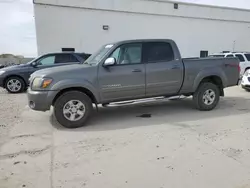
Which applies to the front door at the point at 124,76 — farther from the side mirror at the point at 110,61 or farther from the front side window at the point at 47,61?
the front side window at the point at 47,61

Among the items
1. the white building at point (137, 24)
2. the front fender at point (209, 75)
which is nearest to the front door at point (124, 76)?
the front fender at point (209, 75)

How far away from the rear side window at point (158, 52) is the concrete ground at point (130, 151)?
1427 mm

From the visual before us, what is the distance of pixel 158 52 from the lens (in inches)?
269

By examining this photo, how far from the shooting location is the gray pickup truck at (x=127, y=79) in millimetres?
5801

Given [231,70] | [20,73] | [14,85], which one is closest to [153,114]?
[231,70]

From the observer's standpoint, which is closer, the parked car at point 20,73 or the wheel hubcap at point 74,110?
the wheel hubcap at point 74,110

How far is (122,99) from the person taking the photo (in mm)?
6375

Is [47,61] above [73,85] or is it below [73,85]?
above

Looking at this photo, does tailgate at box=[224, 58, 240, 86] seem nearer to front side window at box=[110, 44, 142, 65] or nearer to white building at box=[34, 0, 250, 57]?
front side window at box=[110, 44, 142, 65]

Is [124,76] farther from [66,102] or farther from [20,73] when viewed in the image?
[20,73]

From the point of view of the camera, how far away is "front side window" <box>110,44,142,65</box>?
6.36m

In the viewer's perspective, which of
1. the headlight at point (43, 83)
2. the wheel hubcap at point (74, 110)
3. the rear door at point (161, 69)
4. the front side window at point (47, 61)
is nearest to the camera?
the headlight at point (43, 83)

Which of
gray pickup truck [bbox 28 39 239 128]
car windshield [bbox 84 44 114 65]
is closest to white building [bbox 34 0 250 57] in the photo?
car windshield [bbox 84 44 114 65]

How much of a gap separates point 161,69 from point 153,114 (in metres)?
1.20
